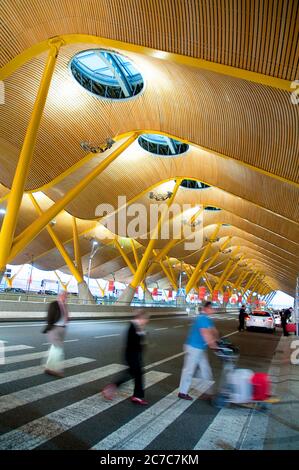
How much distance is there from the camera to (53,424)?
423 centimetres

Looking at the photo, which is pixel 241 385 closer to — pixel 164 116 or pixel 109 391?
pixel 109 391

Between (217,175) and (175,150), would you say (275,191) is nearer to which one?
(217,175)

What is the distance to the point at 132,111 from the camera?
22.5 m

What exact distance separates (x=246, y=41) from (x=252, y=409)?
9423 mm

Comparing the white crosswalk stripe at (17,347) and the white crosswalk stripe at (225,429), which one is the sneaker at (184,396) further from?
the white crosswalk stripe at (17,347)

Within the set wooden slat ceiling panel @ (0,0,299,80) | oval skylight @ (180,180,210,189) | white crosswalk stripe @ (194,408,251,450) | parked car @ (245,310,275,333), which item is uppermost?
oval skylight @ (180,180,210,189)

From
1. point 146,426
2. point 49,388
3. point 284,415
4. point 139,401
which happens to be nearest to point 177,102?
point 49,388

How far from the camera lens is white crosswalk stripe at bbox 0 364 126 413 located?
489 cm

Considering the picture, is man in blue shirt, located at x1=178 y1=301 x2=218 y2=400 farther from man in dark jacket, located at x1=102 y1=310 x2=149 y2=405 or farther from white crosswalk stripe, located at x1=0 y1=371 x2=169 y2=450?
white crosswalk stripe, located at x1=0 y1=371 x2=169 y2=450

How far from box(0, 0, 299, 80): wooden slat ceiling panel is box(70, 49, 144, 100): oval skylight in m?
8.43

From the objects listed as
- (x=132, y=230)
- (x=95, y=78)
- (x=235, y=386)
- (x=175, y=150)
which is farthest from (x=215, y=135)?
(x=132, y=230)

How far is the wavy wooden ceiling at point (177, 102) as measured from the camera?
10000 mm

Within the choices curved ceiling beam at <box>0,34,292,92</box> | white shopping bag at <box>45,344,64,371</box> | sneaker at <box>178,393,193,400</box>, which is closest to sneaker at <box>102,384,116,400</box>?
sneaker at <box>178,393,193,400</box>

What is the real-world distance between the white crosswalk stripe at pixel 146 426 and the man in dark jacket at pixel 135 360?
336 mm
